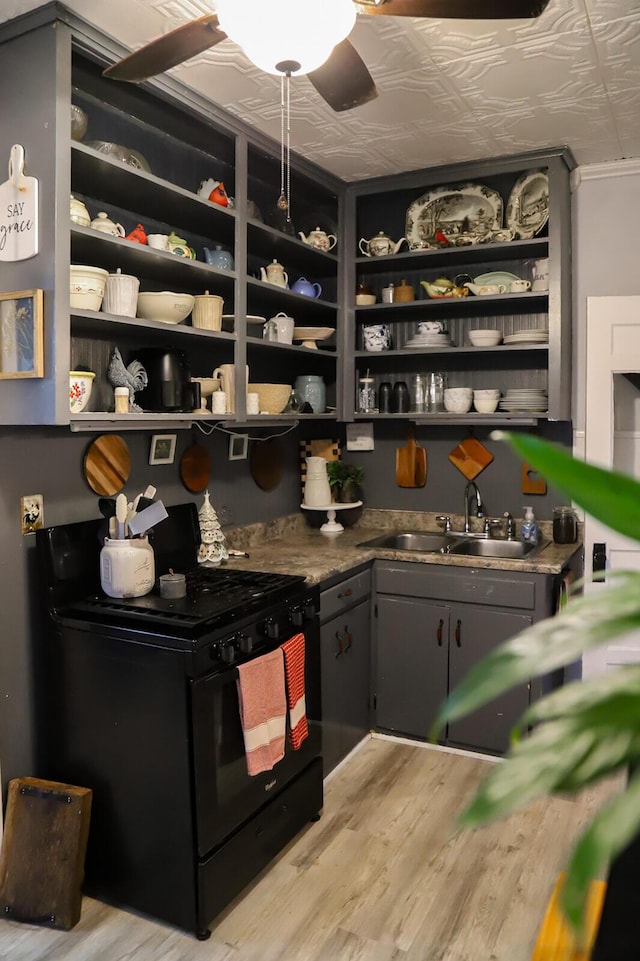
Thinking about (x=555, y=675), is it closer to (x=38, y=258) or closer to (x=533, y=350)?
(x=533, y=350)

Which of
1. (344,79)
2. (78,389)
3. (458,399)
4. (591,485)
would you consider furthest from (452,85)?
(591,485)

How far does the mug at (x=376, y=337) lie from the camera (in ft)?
12.2

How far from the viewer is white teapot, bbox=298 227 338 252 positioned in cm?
351

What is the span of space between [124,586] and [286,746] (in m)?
0.77

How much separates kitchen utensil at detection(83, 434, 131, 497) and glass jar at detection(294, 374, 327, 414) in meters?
1.11

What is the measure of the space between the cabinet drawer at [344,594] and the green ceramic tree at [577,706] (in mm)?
2433

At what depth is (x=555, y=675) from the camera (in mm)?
3064

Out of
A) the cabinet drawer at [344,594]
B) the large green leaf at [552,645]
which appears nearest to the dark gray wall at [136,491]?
the cabinet drawer at [344,594]

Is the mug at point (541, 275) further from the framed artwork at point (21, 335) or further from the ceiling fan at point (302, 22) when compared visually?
the framed artwork at point (21, 335)

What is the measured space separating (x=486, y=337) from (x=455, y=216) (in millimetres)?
637

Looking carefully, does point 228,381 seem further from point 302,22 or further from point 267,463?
point 302,22

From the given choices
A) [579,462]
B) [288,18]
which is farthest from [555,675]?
[579,462]

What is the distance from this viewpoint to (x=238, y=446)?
11.2 feet

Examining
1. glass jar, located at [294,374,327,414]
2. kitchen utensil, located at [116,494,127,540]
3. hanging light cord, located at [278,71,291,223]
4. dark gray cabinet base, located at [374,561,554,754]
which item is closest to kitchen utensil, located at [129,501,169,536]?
kitchen utensil, located at [116,494,127,540]
